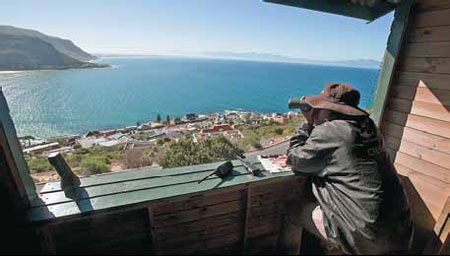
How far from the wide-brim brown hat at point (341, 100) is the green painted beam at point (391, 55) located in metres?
0.91

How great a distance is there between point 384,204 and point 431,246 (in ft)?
3.22

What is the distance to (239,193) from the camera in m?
1.32

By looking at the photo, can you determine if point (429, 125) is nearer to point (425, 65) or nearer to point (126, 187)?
point (425, 65)

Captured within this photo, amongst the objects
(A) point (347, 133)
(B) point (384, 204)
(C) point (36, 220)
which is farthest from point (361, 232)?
(C) point (36, 220)

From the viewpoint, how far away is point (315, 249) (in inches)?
35.9

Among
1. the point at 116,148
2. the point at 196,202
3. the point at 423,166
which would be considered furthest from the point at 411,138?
the point at 116,148

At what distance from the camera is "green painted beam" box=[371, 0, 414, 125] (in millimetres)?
1512

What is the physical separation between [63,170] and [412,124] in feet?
7.66

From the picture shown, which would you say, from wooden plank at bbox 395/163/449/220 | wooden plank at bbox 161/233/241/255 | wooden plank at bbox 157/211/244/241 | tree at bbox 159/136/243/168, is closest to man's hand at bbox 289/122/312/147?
wooden plank at bbox 157/211/244/241

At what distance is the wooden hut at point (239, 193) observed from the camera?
3.01ft

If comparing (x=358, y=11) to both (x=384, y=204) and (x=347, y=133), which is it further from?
(x=384, y=204)

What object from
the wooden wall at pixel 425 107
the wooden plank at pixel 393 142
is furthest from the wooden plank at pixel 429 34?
the wooden plank at pixel 393 142

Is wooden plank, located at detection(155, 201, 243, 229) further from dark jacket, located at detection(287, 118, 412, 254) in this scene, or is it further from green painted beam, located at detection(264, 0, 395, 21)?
green painted beam, located at detection(264, 0, 395, 21)

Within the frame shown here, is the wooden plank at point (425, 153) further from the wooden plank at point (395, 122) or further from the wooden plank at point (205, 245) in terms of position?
the wooden plank at point (205, 245)
